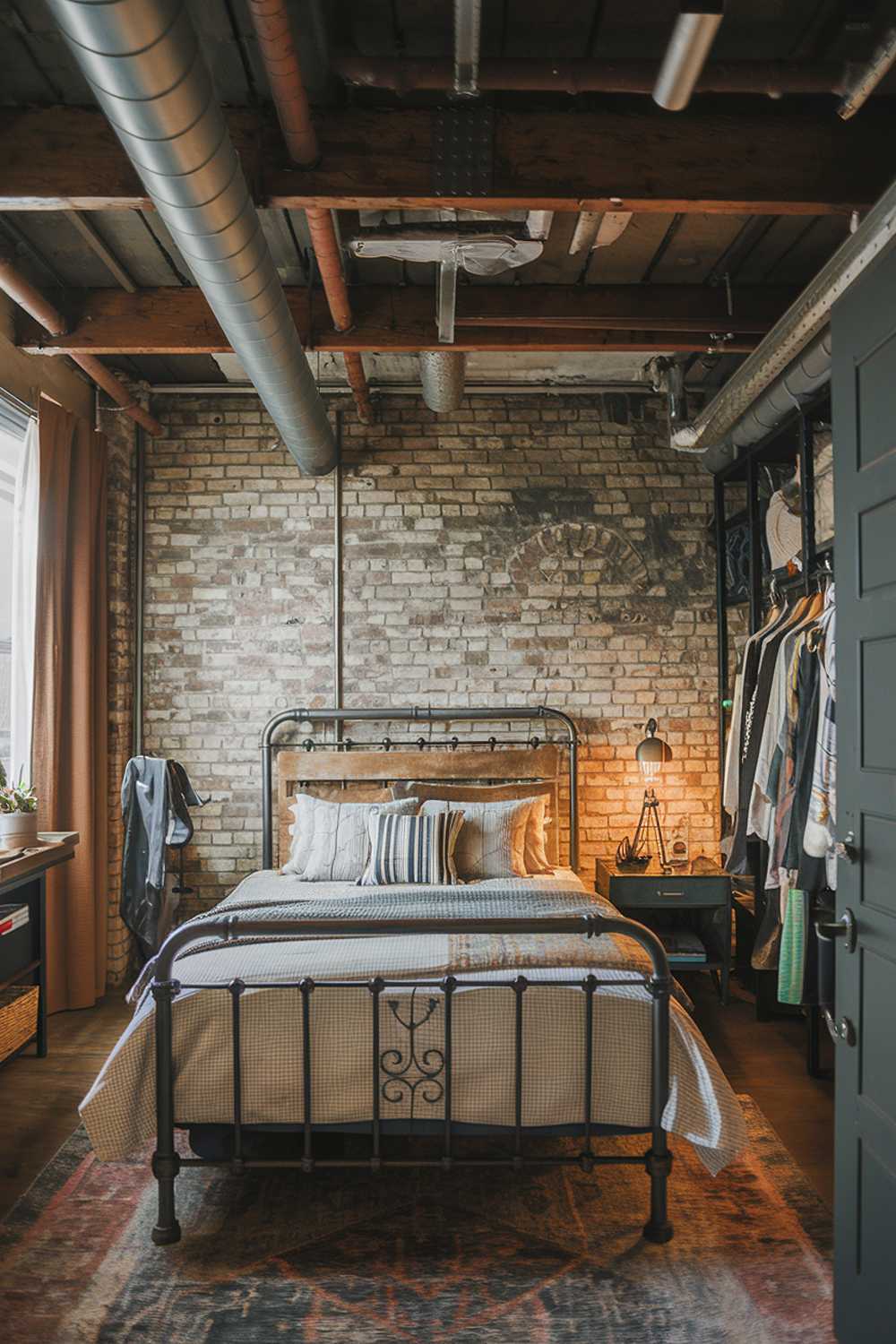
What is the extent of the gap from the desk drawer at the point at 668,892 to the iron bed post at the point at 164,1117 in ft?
8.53

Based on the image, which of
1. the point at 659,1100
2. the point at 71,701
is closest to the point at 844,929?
the point at 659,1100

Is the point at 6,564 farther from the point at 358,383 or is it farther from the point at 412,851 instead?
the point at 412,851

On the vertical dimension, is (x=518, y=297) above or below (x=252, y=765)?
above

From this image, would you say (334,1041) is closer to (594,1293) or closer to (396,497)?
(594,1293)

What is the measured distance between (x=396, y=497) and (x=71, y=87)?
2910 millimetres

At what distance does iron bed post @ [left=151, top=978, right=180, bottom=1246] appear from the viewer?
2.74m

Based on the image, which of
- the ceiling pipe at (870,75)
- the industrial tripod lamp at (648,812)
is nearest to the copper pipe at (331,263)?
the ceiling pipe at (870,75)

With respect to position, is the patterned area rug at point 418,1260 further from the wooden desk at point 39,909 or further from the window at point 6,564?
the window at point 6,564

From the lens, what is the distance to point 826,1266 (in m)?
2.64

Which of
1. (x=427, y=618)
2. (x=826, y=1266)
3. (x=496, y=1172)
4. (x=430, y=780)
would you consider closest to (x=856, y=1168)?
(x=826, y=1266)

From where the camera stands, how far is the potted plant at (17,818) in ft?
12.5

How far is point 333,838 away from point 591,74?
3.35 m

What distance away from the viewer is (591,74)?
241 cm

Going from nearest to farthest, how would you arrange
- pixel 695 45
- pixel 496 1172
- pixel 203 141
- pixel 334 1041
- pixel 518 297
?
pixel 695 45, pixel 203 141, pixel 334 1041, pixel 496 1172, pixel 518 297
